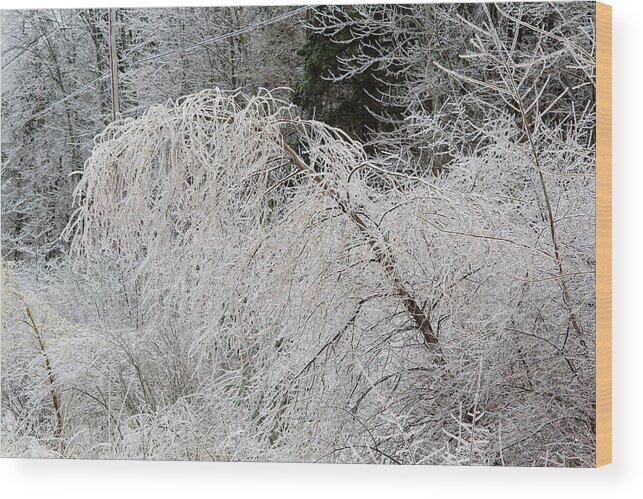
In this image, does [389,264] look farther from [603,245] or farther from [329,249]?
[603,245]

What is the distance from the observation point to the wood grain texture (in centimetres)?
434

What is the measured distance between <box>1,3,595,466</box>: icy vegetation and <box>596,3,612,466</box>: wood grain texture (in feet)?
0.12

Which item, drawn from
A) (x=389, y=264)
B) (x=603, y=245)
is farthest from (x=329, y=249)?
(x=603, y=245)

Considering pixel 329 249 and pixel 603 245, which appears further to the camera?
pixel 329 249

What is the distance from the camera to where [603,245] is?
4.34m

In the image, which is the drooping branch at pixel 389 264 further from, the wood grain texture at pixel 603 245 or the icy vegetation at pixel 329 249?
the wood grain texture at pixel 603 245

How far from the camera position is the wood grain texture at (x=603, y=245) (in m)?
4.34

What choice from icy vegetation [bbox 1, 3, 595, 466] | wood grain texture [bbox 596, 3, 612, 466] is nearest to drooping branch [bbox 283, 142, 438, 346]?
icy vegetation [bbox 1, 3, 595, 466]

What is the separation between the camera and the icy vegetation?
14.4 ft

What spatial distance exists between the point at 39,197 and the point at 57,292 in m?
0.42

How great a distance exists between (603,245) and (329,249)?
3.61ft

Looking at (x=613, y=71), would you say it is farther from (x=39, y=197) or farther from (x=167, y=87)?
(x=39, y=197)

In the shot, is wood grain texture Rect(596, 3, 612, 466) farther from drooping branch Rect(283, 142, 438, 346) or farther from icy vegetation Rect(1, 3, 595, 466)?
drooping branch Rect(283, 142, 438, 346)

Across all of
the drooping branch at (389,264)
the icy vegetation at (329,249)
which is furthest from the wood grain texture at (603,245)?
the drooping branch at (389,264)
